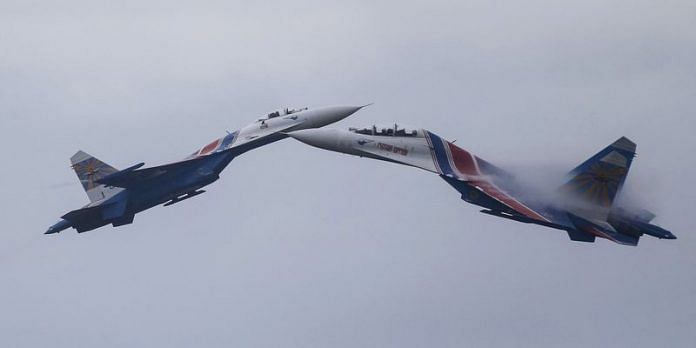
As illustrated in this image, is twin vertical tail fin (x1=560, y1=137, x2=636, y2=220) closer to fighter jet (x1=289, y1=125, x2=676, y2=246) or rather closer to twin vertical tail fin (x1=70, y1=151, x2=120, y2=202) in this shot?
fighter jet (x1=289, y1=125, x2=676, y2=246)

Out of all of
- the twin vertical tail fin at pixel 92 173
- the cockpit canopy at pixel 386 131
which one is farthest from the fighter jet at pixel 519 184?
the twin vertical tail fin at pixel 92 173

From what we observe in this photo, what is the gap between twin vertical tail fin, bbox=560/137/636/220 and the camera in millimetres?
69000

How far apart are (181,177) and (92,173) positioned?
512 cm

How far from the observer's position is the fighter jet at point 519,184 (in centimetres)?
6894

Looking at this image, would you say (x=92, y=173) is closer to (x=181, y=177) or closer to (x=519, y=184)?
(x=181, y=177)

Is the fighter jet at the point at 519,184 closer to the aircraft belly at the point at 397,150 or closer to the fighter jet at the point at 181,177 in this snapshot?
the aircraft belly at the point at 397,150

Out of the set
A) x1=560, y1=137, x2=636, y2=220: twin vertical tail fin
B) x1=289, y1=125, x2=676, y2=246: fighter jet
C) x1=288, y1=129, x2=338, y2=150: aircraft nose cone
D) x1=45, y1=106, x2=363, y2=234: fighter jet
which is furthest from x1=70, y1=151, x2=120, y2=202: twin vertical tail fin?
x1=560, y1=137, x2=636, y2=220: twin vertical tail fin

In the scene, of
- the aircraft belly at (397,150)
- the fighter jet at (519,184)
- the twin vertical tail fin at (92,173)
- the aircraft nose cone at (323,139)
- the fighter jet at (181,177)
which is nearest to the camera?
the fighter jet at (519,184)

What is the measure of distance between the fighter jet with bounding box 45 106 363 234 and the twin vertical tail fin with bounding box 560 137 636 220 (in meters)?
12.5

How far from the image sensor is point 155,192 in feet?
244

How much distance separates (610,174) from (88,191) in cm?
2593

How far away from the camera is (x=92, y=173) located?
76.4 metres

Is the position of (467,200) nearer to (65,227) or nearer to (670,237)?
(670,237)

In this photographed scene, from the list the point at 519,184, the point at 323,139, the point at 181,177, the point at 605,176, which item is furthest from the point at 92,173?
the point at 605,176
